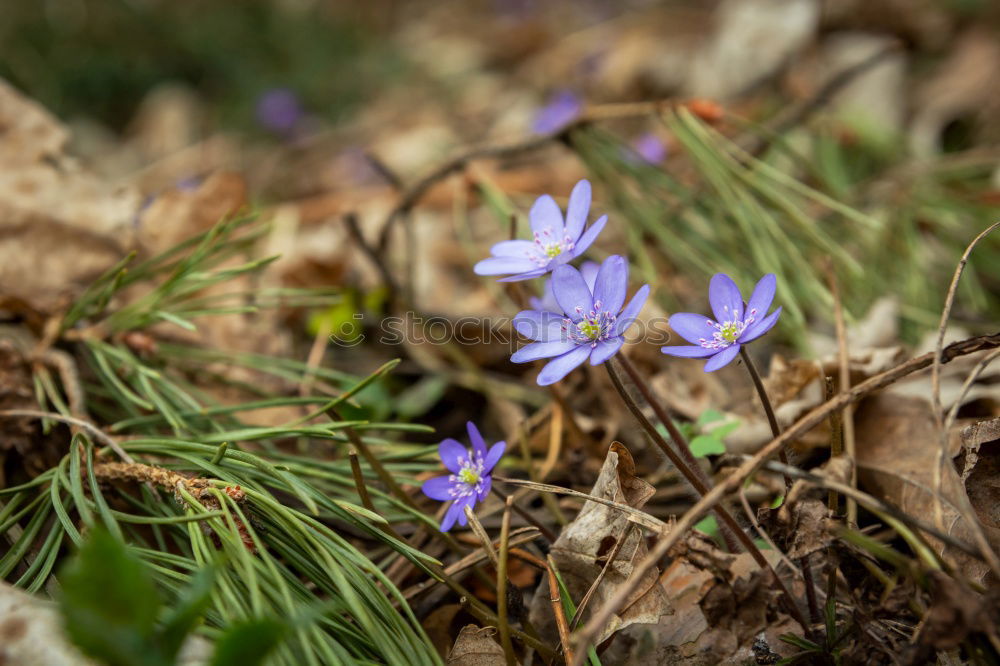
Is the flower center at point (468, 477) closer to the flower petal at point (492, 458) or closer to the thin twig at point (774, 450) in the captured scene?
the flower petal at point (492, 458)

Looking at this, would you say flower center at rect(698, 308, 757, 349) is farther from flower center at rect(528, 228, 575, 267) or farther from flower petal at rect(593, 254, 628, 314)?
flower center at rect(528, 228, 575, 267)

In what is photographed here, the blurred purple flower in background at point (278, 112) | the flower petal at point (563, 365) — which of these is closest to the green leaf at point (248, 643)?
the flower petal at point (563, 365)

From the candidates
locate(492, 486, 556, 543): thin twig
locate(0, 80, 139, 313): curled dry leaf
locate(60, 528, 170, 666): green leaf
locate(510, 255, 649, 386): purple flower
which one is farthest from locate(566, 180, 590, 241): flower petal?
locate(0, 80, 139, 313): curled dry leaf

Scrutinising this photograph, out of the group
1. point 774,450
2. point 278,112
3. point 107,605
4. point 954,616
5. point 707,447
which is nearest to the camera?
point 107,605

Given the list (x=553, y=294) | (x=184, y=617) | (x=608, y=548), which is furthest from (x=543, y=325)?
(x=184, y=617)

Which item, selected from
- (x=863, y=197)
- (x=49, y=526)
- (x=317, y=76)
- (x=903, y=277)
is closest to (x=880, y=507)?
(x=49, y=526)

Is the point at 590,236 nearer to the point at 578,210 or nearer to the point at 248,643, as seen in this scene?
the point at 578,210
